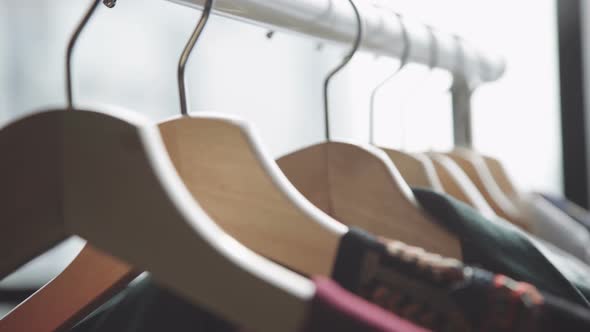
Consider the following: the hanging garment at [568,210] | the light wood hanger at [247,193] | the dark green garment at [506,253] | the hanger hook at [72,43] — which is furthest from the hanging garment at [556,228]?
the hanger hook at [72,43]

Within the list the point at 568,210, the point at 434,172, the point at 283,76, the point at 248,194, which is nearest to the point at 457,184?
the point at 434,172

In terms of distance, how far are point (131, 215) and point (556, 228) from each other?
61 centimetres

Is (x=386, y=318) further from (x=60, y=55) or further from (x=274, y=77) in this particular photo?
(x=274, y=77)

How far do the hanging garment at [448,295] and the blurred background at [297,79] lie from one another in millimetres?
865

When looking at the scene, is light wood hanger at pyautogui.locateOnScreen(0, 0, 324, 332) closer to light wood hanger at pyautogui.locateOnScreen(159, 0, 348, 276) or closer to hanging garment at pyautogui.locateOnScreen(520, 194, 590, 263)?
light wood hanger at pyautogui.locateOnScreen(159, 0, 348, 276)

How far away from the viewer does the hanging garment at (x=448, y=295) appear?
0.28 meters

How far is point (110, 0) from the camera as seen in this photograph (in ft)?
1.25

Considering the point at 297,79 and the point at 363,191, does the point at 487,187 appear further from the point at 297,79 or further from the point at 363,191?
the point at 297,79

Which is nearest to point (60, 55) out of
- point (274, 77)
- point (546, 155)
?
point (274, 77)

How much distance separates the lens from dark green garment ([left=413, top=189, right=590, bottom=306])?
1.32 feet

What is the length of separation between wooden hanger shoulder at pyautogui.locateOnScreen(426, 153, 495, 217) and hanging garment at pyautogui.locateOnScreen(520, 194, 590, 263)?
9 cm

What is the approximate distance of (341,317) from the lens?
0.81ft

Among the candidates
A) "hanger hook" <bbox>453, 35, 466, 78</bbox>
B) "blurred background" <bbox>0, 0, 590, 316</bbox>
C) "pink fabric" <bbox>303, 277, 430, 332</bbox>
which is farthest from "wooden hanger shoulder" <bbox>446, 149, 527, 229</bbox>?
"pink fabric" <bbox>303, 277, 430, 332</bbox>

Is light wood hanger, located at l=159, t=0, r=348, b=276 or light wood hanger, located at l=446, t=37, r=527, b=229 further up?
light wood hanger, located at l=159, t=0, r=348, b=276
